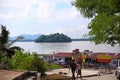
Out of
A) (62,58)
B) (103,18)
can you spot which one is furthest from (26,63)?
(62,58)

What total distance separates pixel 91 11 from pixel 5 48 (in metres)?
21.9

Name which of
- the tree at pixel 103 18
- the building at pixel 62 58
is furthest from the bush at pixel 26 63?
the building at pixel 62 58

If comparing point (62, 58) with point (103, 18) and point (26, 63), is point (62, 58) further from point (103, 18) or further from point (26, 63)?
point (103, 18)

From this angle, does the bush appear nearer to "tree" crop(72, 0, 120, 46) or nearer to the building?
"tree" crop(72, 0, 120, 46)

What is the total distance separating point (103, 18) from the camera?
15.8m

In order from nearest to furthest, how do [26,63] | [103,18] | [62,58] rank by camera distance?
1. [103,18]
2. [26,63]
3. [62,58]

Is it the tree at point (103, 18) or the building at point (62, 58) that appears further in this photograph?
the building at point (62, 58)

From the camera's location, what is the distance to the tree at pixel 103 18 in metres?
15.4

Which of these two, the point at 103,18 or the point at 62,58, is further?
the point at 62,58

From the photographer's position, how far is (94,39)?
56.5 ft

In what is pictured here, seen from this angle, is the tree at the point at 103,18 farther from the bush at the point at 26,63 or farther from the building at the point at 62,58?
the building at the point at 62,58

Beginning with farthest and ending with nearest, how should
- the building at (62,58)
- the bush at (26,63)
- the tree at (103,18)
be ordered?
1. the building at (62,58)
2. the bush at (26,63)
3. the tree at (103,18)

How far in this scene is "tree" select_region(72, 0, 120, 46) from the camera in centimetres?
1544

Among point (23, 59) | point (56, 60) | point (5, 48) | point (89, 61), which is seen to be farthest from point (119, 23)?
point (56, 60)
